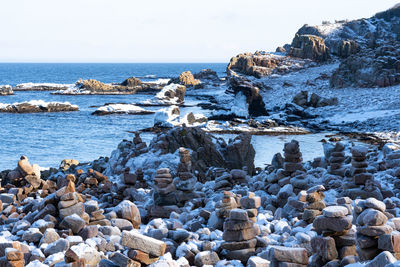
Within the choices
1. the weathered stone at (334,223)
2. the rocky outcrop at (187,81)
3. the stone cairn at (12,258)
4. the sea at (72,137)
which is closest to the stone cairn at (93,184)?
the stone cairn at (12,258)

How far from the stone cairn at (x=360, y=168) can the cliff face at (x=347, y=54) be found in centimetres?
4673

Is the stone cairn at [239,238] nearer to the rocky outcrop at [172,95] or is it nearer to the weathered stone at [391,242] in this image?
the weathered stone at [391,242]

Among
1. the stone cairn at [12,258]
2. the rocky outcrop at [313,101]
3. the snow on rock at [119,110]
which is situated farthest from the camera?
the snow on rock at [119,110]

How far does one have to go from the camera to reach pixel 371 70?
5691 cm

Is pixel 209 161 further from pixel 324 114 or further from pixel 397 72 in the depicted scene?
pixel 397 72

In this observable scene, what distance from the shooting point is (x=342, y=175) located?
13.5m

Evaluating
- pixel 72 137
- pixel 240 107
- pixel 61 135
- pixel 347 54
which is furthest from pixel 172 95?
pixel 72 137

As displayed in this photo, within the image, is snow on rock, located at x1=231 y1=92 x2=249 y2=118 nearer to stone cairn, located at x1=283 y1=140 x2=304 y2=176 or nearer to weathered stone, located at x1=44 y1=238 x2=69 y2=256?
stone cairn, located at x1=283 y1=140 x2=304 y2=176

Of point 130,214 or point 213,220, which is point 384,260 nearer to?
point 213,220

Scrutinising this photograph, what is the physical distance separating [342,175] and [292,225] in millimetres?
5314

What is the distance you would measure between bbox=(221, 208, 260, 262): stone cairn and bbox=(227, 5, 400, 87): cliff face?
51924 mm

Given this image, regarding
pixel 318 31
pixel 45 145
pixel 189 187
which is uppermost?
pixel 318 31

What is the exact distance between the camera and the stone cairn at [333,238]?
6273mm

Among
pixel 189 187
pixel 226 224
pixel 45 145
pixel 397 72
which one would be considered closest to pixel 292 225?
pixel 226 224
